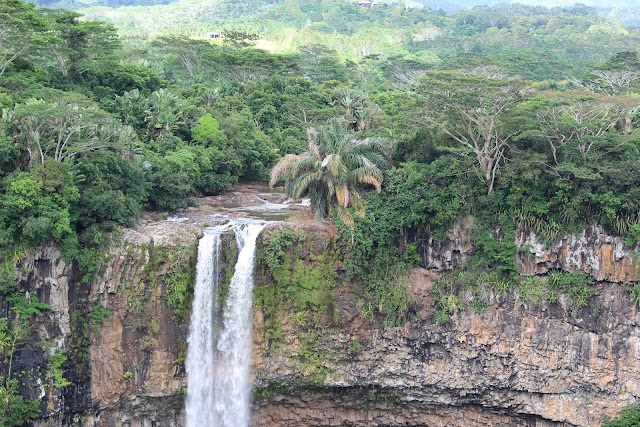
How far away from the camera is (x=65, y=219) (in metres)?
19.8

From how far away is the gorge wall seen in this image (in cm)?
2077

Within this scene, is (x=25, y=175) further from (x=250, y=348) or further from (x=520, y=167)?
(x=520, y=167)

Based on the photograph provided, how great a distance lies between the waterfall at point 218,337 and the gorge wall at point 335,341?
1.07 ft

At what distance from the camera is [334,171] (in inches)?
882

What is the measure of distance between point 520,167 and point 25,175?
1461 centimetres

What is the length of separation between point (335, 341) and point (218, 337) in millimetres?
3682

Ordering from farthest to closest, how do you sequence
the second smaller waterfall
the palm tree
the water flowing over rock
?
the palm tree
the second smaller waterfall
the water flowing over rock

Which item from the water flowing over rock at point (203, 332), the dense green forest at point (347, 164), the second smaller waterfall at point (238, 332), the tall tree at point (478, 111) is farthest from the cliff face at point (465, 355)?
the tall tree at point (478, 111)

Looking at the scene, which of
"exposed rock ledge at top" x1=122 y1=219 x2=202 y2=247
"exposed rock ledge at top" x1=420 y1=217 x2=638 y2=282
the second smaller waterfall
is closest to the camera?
"exposed rock ledge at top" x1=420 y1=217 x2=638 y2=282

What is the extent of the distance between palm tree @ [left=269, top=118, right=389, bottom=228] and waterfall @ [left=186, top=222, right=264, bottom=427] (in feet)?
7.56

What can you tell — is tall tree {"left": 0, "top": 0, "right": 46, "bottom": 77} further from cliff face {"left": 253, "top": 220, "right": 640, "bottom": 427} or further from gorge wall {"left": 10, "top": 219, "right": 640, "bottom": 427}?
cliff face {"left": 253, "top": 220, "right": 640, "bottom": 427}

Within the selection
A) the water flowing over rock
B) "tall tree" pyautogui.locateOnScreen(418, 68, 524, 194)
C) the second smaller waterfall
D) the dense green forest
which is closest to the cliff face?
the second smaller waterfall

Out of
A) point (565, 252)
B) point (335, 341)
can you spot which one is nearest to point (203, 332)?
point (335, 341)

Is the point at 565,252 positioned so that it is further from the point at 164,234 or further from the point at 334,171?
the point at 164,234
